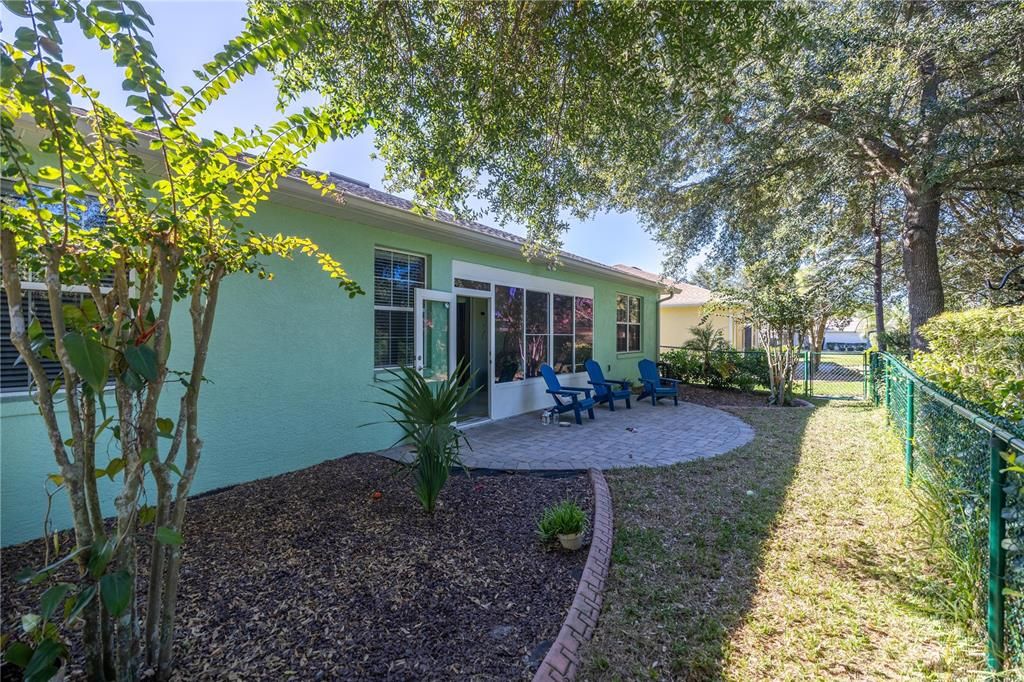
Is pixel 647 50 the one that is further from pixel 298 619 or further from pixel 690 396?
pixel 690 396

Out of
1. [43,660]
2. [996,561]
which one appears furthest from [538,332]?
[43,660]

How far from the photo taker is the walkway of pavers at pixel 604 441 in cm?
569

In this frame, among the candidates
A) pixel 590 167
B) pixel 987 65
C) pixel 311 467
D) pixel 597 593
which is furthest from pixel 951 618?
pixel 987 65

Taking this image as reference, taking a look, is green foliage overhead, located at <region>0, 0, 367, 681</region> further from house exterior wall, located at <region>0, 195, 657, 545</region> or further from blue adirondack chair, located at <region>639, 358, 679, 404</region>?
blue adirondack chair, located at <region>639, 358, 679, 404</region>

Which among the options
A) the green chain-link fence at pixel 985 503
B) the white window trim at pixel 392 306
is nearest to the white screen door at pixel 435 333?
the white window trim at pixel 392 306

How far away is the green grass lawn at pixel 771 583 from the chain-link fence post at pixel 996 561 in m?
0.17

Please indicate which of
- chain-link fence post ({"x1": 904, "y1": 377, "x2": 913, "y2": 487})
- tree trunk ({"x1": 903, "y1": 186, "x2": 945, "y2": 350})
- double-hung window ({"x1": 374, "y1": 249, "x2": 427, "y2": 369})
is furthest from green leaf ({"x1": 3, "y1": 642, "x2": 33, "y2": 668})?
tree trunk ({"x1": 903, "y1": 186, "x2": 945, "y2": 350})

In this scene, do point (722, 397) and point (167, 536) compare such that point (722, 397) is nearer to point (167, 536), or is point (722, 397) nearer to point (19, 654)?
point (167, 536)

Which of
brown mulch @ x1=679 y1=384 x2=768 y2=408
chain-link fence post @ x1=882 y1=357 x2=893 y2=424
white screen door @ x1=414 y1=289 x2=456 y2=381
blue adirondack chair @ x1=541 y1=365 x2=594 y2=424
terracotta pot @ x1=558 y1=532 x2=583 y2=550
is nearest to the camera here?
terracotta pot @ x1=558 y1=532 x2=583 y2=550

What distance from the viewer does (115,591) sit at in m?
1.58

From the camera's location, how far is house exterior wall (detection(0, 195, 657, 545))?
3.66 metres

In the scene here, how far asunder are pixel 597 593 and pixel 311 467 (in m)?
3.84

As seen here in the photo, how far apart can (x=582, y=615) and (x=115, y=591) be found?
2.19m

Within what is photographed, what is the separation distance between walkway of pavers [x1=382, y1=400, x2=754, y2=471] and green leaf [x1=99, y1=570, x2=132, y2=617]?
397 centimetres
